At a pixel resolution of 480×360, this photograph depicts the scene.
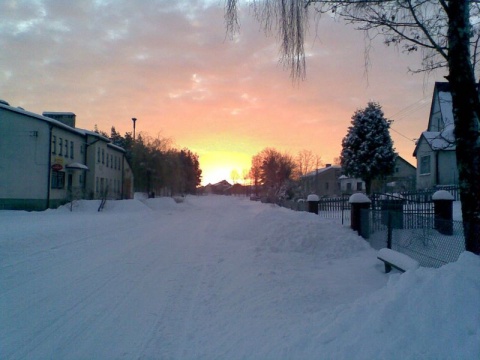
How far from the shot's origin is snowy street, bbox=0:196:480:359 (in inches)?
172

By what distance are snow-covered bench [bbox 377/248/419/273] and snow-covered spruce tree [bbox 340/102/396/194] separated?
86.1 ft

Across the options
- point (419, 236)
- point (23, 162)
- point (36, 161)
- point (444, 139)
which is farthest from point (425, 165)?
point (444, 139)

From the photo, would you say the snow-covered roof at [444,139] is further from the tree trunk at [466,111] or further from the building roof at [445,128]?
the tree trunk at [466,111]

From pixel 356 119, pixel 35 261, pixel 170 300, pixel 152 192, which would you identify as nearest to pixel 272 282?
pixel 170 300

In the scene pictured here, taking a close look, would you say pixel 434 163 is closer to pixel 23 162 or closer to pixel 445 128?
pixel 445 128

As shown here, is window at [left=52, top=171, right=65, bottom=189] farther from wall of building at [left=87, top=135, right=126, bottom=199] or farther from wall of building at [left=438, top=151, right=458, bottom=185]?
wall of building at [left=438, top=151, right=458, bottom=185]

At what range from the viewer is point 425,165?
37.0 m

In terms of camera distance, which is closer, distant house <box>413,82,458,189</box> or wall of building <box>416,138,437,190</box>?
distant house <box>413,82,458,189</box>

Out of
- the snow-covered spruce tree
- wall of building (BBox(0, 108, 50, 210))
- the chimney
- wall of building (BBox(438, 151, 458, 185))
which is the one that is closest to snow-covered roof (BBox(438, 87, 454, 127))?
the snow-covered spruce tree

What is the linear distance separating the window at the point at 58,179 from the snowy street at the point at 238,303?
22.4 metres

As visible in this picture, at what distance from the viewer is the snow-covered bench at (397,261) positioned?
6.85 m

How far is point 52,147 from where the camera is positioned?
32.9 meters

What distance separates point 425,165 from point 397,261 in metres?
32.6

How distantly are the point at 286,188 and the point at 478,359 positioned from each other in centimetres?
4503
